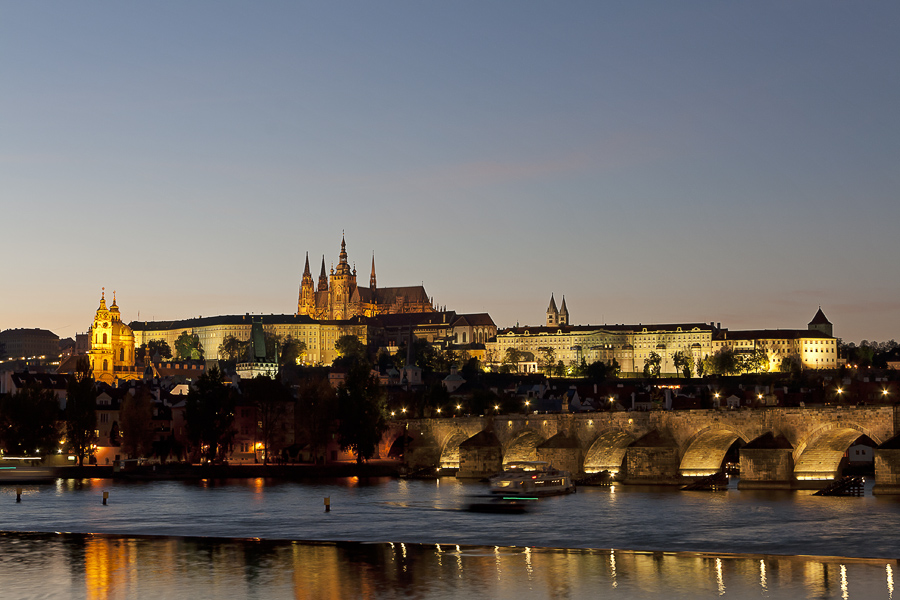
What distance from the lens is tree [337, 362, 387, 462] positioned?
98.7 meters

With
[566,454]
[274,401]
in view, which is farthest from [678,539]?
[274,401]

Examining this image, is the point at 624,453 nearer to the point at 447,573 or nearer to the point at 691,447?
the point at 691,447

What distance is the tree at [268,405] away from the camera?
104 m

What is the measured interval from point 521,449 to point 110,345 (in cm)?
11202

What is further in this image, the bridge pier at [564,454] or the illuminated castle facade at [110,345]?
the illuminated castle facade at [110,345]

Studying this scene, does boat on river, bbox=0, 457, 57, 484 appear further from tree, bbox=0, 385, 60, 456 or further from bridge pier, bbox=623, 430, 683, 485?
bridge pier, bbox=623, 430, 683, 485

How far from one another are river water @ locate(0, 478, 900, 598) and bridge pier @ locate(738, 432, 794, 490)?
33.7 inches

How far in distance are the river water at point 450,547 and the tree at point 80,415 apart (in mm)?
25831

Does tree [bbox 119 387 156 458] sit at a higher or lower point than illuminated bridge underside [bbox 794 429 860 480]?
higher

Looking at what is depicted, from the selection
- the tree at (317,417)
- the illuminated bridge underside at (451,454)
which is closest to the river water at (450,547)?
the tree at (317,417)

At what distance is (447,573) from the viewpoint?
38750 millimetres

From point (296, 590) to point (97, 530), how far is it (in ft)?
64.1

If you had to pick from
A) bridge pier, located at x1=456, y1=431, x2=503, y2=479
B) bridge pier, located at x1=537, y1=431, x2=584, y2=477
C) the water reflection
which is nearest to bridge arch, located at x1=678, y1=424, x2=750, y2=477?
bridge pier, located at x1=537, y1=431, x2=584, y2=477

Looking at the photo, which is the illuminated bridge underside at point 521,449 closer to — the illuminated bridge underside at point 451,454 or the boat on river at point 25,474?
the illuminated bridge underside at point 451,454
